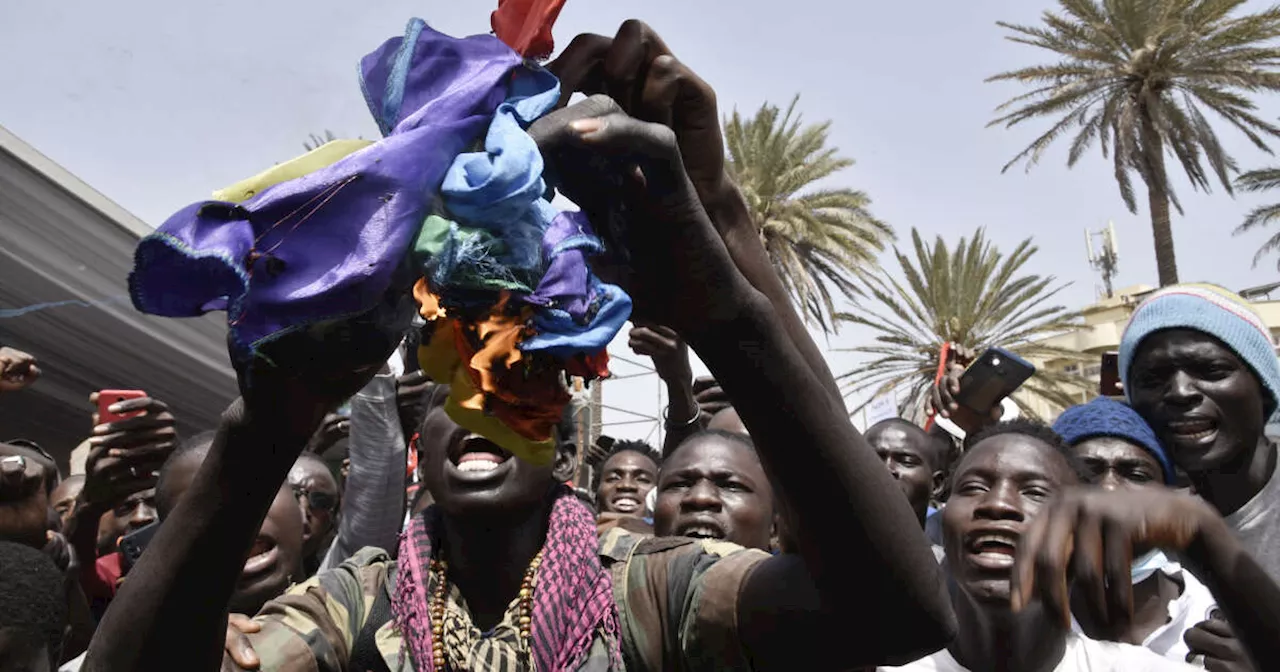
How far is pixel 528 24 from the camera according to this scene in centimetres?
139

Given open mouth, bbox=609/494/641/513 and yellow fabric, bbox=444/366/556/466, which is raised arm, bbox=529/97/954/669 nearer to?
yellow fabric, bbox=444/366/556/466

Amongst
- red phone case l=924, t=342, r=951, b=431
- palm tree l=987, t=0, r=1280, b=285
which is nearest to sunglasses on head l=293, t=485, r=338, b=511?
red phone case l=924, t=342, r=951, b=431

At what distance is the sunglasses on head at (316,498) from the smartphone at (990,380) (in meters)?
2.83

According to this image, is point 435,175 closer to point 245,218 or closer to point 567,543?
point 245,218

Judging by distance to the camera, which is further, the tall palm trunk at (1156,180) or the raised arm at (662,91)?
the tall palm trunk at (1156,180)

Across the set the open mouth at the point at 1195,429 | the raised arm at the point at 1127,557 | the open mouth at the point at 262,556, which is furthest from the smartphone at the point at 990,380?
the open mouth at the point at 262,556

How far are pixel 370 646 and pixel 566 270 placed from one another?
123cm

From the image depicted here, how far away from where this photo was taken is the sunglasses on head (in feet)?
12.7

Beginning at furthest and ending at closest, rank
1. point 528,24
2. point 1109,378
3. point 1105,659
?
point 1109,378, point 1105,659, point 528,24

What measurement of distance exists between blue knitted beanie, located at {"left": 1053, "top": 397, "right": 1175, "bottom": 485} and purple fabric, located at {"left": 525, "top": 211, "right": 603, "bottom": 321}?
2526 mm

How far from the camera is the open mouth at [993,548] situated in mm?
2680

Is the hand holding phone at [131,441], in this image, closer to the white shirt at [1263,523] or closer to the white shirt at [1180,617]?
the white shirt at [1180,617]

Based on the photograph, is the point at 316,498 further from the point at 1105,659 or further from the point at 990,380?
the point at 990,380

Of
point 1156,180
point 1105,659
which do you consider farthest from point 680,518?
point 1156,180
